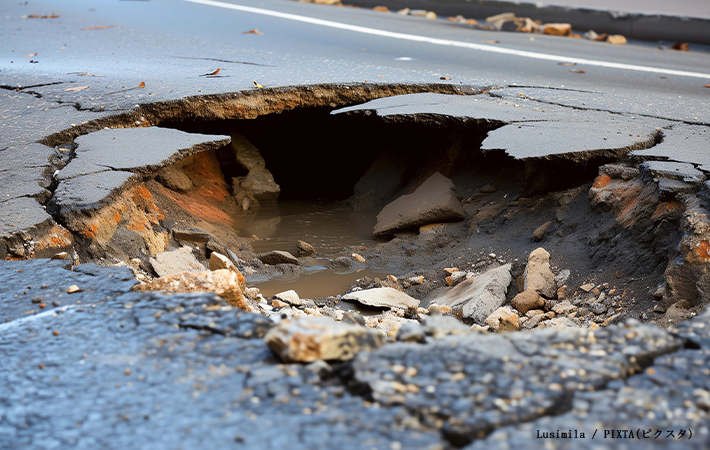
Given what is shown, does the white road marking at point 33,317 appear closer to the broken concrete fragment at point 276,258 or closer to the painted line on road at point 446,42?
the broken concrete fragment at point 276,258

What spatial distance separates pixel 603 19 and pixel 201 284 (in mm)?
7655

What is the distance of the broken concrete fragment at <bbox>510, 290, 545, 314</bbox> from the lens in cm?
261

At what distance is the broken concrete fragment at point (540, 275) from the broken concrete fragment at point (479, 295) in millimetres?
117

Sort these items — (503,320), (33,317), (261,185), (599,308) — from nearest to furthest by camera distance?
(33,317), (599,308), (503,320), (261,185)

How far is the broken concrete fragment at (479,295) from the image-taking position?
263cm

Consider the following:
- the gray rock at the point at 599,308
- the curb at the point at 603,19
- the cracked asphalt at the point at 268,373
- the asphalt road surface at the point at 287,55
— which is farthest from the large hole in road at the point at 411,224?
the curb at the point at 603,19

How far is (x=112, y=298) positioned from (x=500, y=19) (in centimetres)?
768

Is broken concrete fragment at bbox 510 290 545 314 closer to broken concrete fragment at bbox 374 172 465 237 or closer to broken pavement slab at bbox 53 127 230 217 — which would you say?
broken concrete fragment at bbox 374 172 465 237

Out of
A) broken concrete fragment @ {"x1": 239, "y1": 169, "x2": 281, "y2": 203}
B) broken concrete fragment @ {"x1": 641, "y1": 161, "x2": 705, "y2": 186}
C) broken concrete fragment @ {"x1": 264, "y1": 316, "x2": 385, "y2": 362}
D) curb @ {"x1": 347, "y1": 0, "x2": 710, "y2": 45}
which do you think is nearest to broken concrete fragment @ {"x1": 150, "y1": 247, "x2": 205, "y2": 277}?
broken concrete fragment @ {"x1": 264, "y1": 316, "x2": 385, "y2": 362}

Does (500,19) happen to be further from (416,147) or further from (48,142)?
(48,142)

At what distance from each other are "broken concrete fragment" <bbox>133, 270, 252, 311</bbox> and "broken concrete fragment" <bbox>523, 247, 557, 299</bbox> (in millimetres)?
1444

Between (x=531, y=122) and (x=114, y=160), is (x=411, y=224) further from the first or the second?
(x=114, y=160)

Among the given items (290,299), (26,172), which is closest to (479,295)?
(290,299)

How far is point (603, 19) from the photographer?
7.69 metres
